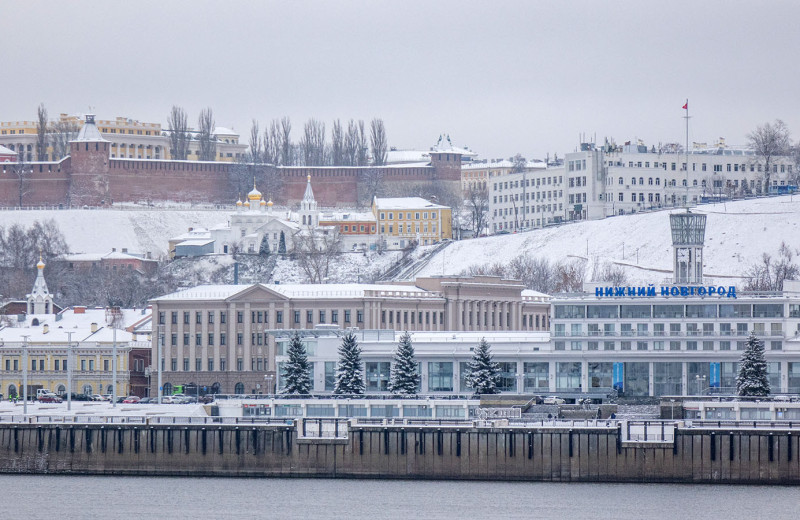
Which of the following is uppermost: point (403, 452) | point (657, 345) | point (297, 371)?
point (657, 345)

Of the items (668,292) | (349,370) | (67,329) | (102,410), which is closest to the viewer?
(102,410)

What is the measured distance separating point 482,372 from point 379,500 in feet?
91.6

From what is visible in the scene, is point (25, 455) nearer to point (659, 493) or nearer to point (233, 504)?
point (233, 504)

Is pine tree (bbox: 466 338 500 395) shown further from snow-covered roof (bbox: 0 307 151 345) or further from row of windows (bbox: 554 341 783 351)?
snow-covered roof (bbox: 0 307 151 345)

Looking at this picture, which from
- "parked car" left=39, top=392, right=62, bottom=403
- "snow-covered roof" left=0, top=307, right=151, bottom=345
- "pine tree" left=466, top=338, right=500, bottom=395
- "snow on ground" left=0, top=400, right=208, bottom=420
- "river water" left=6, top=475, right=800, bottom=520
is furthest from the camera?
"snow-covered roof" left=0, top=307, right=151, bottom=345

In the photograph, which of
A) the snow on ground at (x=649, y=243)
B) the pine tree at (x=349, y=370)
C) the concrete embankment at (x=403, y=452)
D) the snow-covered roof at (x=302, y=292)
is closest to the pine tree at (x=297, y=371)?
the pine tree at (x=349, y=370)

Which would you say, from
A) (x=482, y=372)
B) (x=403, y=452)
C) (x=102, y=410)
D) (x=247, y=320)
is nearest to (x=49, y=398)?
(x=247, y=320)

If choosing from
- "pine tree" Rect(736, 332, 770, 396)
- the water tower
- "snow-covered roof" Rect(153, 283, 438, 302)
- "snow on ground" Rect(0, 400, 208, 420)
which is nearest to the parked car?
"snow on ground" Rect(0, 400, 208, 420)

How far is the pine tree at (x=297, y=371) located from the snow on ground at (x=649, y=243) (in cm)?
5940

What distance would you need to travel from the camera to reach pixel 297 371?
110625mm

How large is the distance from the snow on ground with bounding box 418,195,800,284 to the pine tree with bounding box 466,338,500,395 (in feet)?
190

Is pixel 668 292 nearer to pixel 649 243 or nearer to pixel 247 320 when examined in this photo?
pixel 247 320

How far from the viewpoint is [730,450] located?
270ft

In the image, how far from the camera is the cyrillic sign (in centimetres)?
11412
